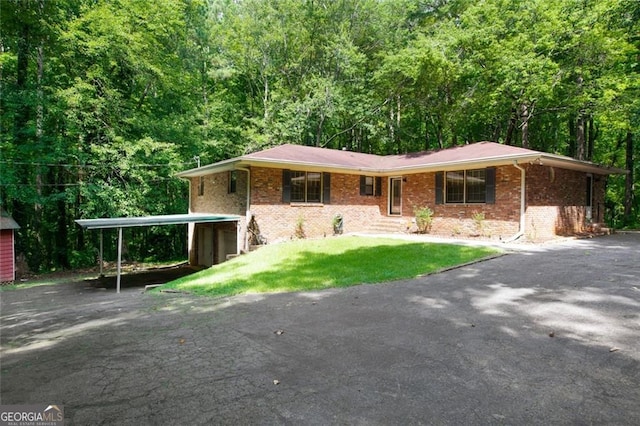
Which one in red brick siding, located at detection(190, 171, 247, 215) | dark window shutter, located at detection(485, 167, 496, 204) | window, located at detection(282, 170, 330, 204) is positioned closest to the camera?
dark window shutter, located at detection(485, 167, 496, 204)

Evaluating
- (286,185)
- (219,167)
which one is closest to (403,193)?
(286,185)

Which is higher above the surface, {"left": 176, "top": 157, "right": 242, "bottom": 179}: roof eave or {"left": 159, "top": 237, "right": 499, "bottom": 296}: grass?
{"left": 176, "top": 157, "right": 242, "bottom": 179}: roof eave

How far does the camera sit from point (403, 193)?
16.0 metres

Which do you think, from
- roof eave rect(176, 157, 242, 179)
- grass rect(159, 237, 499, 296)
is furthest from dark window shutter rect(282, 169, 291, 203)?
grass rect(159, 237, 499, 296)

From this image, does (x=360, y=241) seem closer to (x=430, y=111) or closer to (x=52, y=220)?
(x=430, y=111)

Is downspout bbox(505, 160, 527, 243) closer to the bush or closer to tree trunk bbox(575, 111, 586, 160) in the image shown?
the bush

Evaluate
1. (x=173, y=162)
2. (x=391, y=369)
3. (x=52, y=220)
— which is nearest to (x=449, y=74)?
(x=173, y=162)

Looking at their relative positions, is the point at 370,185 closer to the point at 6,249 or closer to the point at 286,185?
the point at 286,185

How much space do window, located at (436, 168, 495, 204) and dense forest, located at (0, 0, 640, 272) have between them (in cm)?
591

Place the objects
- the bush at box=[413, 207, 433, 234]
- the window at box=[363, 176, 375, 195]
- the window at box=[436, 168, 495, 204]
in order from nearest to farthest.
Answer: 1. the window at box=[436, 168, 495, 204]
2. the bush at box=[413, 207, 433, 234]
3. the window at box=[363, 176, 375, 195]

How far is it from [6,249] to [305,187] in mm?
11785

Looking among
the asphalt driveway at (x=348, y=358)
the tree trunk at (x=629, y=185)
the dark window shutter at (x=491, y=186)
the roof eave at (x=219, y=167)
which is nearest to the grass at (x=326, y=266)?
the asphalt driveway at (x=348, y=358)

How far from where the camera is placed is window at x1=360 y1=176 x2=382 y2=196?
1616 cm

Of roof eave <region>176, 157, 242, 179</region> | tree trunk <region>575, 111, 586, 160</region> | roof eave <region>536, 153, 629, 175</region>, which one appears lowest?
roof eave <region>176, 157, 242, 179</region>
